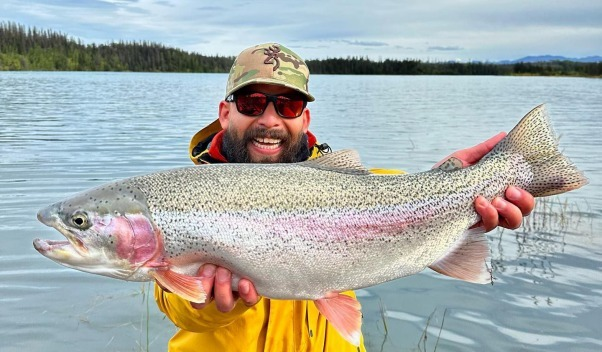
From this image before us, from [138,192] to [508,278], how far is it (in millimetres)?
6121

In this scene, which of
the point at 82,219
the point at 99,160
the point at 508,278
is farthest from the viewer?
the point at 99,160

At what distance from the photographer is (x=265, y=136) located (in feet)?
15.9

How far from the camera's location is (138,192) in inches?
134

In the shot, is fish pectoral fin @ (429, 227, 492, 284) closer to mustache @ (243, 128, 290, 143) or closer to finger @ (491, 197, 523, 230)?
finger @ (491, 197, 523, 230)

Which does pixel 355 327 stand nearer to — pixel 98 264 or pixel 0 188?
pixel 98 264

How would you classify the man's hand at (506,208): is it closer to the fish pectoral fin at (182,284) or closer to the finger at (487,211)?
the finger at (487,211)

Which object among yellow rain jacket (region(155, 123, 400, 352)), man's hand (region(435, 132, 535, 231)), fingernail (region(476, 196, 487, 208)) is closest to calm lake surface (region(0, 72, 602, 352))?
yellow rain jacket (region(155, 123, 400, 352))

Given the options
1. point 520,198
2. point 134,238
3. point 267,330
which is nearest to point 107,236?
point 134,238

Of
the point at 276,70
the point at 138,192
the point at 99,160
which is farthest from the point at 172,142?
the point at 138,192

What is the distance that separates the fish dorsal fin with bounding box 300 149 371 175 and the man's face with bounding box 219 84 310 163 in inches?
45.4

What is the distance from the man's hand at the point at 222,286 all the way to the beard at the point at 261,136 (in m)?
1.50

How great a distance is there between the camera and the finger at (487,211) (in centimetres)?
365

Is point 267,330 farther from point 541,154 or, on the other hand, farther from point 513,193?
point 541,154

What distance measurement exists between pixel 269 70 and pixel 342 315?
207 centimetres
